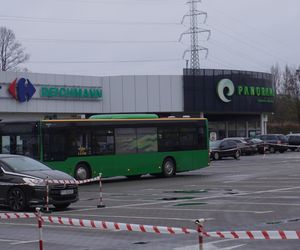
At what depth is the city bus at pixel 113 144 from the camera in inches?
1069

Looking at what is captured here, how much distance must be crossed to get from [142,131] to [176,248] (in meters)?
20.3

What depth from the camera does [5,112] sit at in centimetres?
5156

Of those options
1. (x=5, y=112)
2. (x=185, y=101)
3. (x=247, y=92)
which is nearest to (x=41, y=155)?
(x=5, y=112)

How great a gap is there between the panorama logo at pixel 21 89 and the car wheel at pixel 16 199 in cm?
3462

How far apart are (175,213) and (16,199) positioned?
169 inches

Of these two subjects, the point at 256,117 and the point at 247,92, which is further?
the point at 256,117

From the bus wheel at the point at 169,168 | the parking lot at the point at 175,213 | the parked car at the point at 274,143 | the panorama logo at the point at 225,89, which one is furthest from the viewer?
the panorama logo at the point at 225,89

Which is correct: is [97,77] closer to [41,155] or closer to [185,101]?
[185,101]

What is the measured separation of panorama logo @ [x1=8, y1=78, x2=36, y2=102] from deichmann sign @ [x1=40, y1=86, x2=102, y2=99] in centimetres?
176

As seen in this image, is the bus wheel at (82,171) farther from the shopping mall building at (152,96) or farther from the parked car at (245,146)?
the parked car at (245,146)

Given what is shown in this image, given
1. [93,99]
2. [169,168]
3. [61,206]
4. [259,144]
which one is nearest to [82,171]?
[169,168]

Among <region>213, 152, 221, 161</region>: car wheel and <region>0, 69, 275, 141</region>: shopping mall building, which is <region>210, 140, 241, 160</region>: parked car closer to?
<region>213, 152, 221, 161</region>: car wheel

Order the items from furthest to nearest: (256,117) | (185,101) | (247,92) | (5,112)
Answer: (256,117) < (247,92) < (185,101) < (5,112)

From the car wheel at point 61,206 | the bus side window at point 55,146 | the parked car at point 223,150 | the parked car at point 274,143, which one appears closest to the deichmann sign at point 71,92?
the parked car at point 223,150
